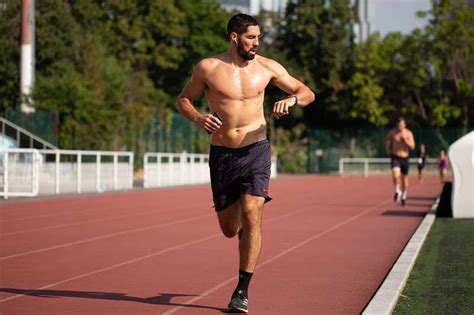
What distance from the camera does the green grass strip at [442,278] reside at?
8.36 m

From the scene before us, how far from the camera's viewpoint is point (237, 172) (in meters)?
8.45

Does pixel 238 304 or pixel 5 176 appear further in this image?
pixel 5 176

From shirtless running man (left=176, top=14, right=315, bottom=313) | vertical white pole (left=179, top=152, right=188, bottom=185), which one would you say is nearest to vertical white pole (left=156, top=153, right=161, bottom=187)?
vertical white pole (left=179, top=152, right=188, bottom=185)

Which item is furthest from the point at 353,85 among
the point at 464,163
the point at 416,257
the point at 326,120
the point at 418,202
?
the point at 416,257

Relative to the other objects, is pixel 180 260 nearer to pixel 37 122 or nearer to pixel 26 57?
pixel 37 122

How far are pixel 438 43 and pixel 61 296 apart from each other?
66.9 meters

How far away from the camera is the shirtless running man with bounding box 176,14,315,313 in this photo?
8.41 m

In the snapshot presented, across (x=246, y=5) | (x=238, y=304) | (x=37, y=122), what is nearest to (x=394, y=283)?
(x=238, y=304)

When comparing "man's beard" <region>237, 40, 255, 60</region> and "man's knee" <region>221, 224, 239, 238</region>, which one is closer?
"man's beard" <region>237, 40, 255, 60</region>

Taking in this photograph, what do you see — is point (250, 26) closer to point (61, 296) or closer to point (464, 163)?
point (61, 296)

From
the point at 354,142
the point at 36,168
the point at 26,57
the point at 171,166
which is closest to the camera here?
the point at 36,168

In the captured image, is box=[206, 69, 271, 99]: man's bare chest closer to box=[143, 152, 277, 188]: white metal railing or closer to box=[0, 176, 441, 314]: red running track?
box=[0, 176, 441, 314]: red running track

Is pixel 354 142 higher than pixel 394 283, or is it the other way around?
pixel 354 142

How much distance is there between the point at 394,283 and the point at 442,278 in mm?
975
